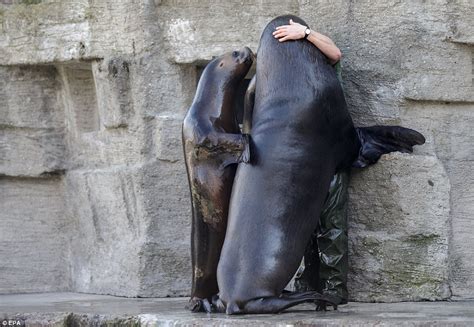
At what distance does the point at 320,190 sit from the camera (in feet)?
20.7

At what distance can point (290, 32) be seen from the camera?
21.2ft

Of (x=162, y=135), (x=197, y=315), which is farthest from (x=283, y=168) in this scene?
(x=162, y=135)

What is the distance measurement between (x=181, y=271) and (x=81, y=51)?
136 cm

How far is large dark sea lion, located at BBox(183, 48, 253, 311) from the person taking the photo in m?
6.34

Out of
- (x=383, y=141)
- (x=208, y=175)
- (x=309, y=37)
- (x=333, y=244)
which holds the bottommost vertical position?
(x=333, y=244)

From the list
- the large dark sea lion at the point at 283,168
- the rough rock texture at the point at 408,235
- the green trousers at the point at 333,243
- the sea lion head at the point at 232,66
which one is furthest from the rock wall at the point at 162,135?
the sea lion head at the point at 232,66

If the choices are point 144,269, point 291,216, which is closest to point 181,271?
point 144,269

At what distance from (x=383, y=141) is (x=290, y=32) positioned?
0.73m

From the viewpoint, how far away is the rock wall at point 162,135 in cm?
665

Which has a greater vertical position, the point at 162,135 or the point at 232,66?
the point at 232,66

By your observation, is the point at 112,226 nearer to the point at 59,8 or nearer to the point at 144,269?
the point at 144,269

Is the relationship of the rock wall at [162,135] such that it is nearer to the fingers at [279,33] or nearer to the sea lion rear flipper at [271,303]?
the fingers at [279,33]

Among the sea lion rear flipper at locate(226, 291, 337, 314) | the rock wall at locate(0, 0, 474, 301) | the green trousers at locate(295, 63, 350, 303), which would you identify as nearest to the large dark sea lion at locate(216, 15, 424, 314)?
the sea lion rear flipper at locate(226, 291, 337, 314)

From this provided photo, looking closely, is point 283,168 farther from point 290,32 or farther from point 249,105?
point 290,32
